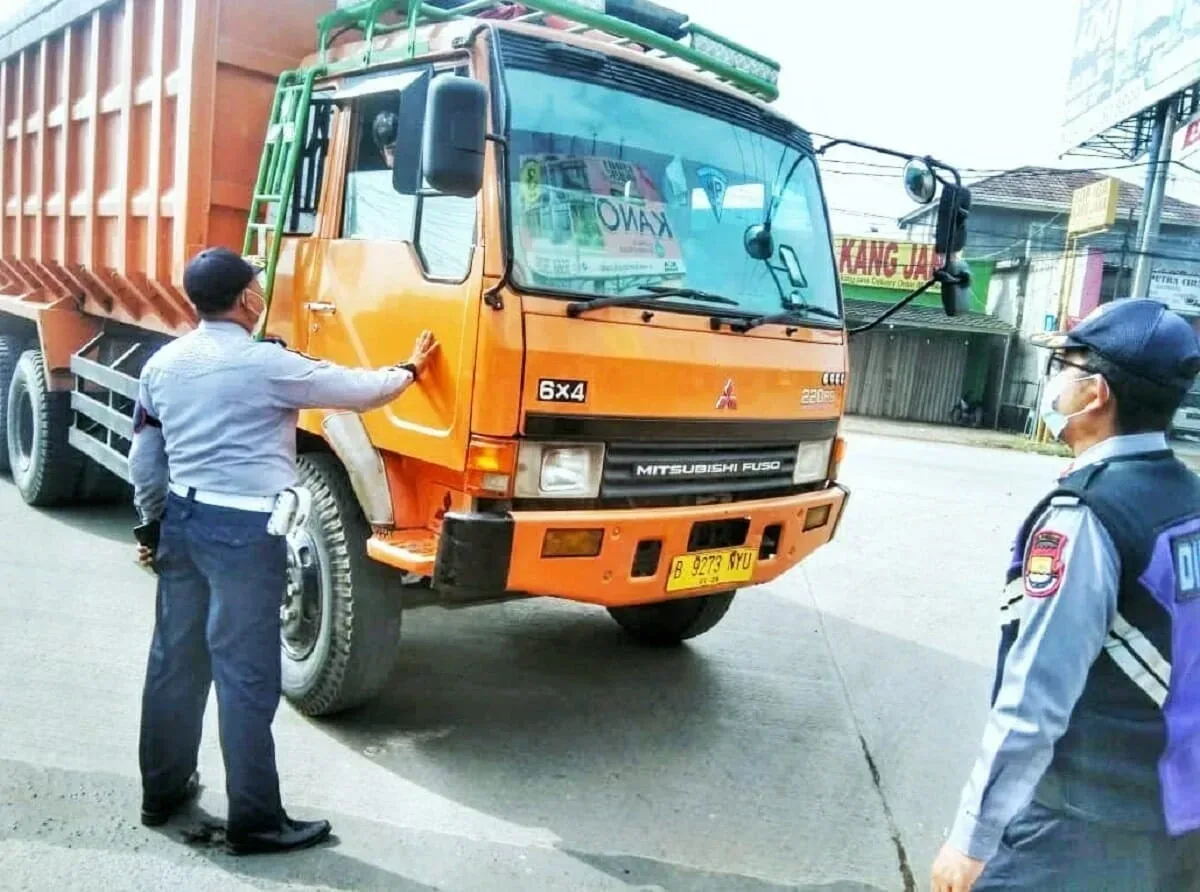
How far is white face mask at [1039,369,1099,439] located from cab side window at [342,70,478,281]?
1938 mm

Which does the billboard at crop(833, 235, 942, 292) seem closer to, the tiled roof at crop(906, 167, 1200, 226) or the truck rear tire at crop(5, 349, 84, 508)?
the tiled roof at crop(906, 167, 1200, 226)

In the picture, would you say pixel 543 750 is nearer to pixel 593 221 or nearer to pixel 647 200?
pixel 593 221

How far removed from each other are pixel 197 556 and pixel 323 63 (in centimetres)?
216

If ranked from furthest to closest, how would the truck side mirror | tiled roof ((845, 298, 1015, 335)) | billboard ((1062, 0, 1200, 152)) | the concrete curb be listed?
1. tiled roof ((845, 298, 1015, 335))
2. the concrete curb
3. billboard ((1062, 0, 1200, 152))
4. the truck side mirror

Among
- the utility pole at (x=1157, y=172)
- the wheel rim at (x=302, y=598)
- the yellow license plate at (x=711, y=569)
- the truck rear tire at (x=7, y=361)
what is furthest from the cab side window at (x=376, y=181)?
the utility pole at (x=1157, y=172)

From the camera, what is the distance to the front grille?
140 inches

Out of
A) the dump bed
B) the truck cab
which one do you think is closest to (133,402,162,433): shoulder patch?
the truck cab

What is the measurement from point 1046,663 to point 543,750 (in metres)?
2.59

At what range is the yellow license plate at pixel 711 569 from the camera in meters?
3.74

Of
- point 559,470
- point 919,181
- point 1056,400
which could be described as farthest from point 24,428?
point 1056,400

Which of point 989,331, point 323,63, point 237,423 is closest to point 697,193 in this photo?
point 323,63

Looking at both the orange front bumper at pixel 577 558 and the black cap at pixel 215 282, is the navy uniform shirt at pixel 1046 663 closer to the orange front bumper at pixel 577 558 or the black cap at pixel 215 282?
the orange front bumper at pixel 577 558

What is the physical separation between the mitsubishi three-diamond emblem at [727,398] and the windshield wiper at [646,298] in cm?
31

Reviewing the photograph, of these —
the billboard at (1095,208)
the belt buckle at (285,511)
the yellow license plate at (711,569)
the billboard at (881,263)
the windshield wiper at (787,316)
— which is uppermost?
the billboard at (1095,208)
